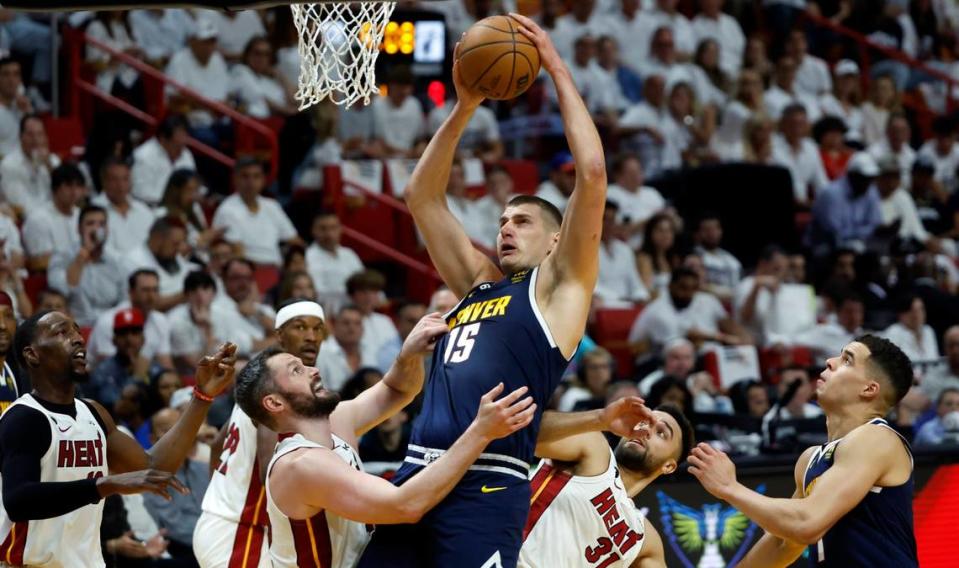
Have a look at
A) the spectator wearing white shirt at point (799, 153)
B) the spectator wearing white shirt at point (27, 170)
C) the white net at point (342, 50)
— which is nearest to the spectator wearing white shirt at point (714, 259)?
the spectator wearing white shirt at point (799, 153)

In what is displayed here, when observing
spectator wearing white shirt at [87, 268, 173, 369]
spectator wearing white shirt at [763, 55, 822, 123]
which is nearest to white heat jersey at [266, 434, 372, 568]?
spectator wearing white shirt at [87, 268, 173, 369]

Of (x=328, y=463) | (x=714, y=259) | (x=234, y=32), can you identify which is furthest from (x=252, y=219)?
(x=328, y=463)

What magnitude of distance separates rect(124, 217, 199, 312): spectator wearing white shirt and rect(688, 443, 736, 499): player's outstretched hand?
22.8 feet

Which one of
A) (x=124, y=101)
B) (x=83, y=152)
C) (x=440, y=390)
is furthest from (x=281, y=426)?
(x=124, y=101)

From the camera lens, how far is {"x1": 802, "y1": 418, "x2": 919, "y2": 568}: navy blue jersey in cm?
580

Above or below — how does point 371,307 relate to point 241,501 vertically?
below

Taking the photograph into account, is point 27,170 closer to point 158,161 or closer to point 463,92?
point 158,161

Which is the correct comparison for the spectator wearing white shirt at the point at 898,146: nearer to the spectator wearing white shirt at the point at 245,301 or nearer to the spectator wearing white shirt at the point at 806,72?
the spectator wearing white shirt at the point at 806,72

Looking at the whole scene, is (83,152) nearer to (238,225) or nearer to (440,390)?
(238,225)

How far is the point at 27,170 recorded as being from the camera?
12.6m

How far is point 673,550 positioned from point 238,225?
5667 mm

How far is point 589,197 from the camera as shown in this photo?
5.33m

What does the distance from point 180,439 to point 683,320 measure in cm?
768

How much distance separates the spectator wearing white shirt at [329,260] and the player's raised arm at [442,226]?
23.3 feet
